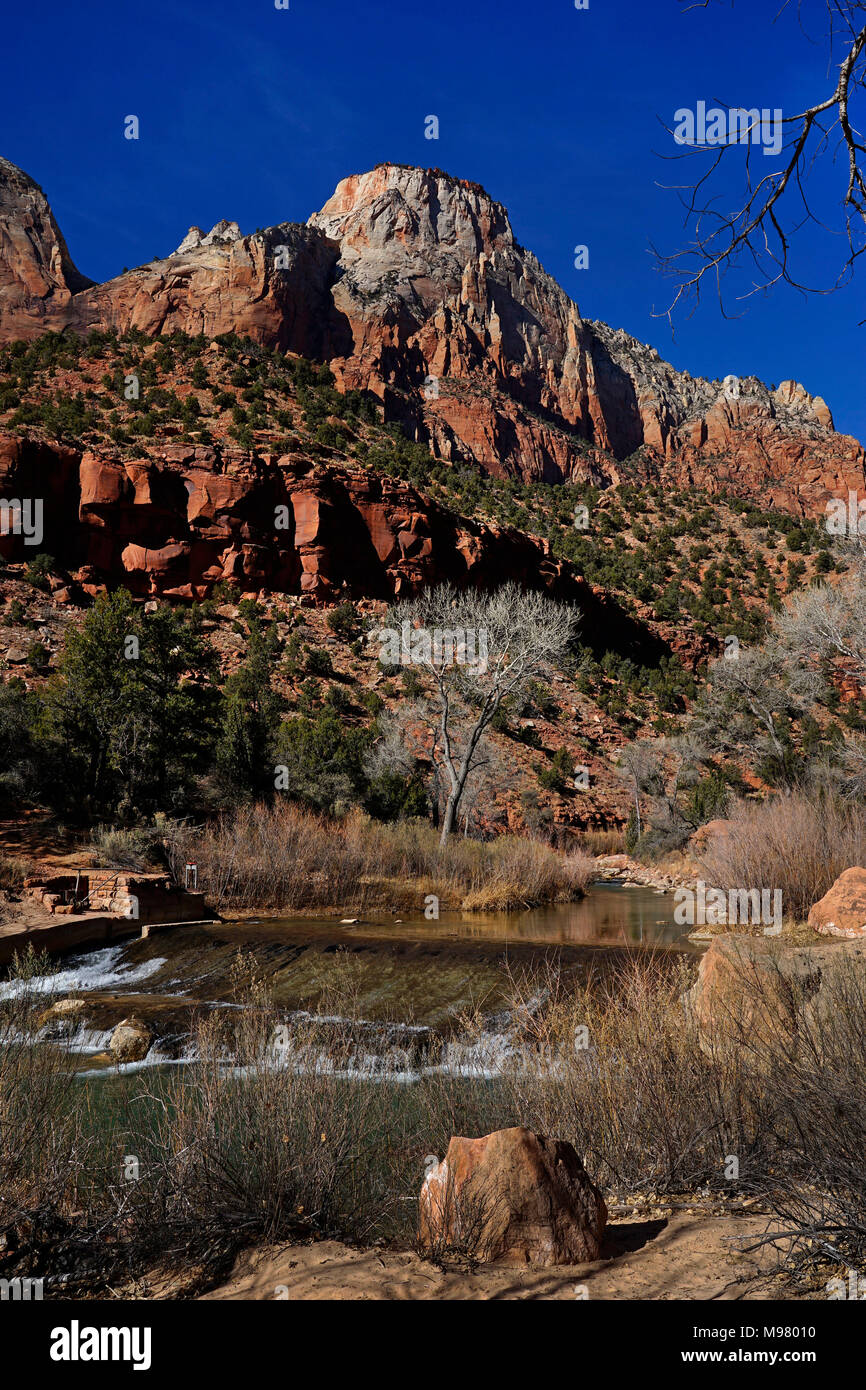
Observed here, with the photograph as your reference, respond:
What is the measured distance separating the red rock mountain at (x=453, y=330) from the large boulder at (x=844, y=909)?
67.9 metres

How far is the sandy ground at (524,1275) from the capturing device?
2893mm

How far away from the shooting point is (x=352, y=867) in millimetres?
17375

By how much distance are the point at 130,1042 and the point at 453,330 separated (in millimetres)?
91622

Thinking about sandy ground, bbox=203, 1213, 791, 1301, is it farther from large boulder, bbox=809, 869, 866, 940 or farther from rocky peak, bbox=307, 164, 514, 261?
rocky peak, bbox=307, 164, 514, 261

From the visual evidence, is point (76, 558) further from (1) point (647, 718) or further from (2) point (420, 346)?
(2) point (420, 346)

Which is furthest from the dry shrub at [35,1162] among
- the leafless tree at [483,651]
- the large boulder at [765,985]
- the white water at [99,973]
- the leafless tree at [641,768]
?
the leafless tree at [641,768]

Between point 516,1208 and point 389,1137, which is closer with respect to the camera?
point 516,1208

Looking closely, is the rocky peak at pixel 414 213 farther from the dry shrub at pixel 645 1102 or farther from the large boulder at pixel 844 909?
the dry shrub at pixel 645 1102

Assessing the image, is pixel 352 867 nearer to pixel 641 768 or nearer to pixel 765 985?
pixel 765 985

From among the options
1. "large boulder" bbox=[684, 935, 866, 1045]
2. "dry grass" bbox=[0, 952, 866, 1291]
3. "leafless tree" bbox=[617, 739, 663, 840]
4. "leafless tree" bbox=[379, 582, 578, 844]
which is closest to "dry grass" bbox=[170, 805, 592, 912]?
"leafless tree" bbox=[379, 582, 578, 844]

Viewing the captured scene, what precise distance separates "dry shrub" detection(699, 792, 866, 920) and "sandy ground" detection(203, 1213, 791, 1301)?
984 cm

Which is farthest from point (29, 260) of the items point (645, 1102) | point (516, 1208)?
point (516, 1208)
